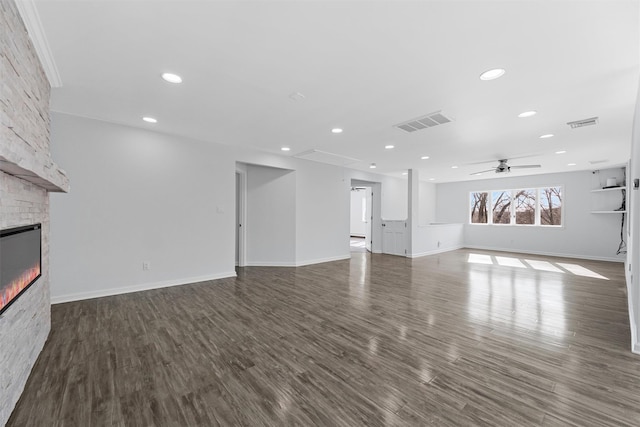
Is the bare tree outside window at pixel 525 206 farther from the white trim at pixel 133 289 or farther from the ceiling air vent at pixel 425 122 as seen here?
the white trim at pixel 133 289

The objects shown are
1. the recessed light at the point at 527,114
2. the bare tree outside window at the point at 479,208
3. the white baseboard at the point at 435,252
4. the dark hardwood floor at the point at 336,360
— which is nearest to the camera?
the dark hardwood floor at the point at 336,360

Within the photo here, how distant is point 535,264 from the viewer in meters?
6.71

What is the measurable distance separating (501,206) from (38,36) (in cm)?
1135

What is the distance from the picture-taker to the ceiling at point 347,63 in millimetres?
1773

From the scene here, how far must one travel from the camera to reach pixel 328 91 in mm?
2885

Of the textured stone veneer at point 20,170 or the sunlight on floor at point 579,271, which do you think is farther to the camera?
the sunlight on floor at point 579,271

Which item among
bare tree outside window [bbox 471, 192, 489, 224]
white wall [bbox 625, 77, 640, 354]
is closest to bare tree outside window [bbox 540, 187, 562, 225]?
bare tree outside window [bbox 471, 192, 489, 224]

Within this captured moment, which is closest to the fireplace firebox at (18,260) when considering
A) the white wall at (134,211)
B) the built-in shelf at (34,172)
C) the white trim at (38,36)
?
the built-in shelf at (34,172)

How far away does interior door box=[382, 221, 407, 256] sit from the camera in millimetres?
8023

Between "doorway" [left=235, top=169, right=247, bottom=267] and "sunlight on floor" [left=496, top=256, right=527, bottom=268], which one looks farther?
"sunlight on floor" [left=496, top=256, right=527, bottom=268]

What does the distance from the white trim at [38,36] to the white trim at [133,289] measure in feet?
8.87

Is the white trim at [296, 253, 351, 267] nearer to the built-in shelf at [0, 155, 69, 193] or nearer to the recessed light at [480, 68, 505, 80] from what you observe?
the built-in shelf at [0, 155, 69, 193]

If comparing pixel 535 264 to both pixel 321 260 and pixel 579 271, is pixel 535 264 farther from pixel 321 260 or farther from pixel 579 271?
pixel 321 260

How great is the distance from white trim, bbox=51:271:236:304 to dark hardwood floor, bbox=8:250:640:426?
221mm
